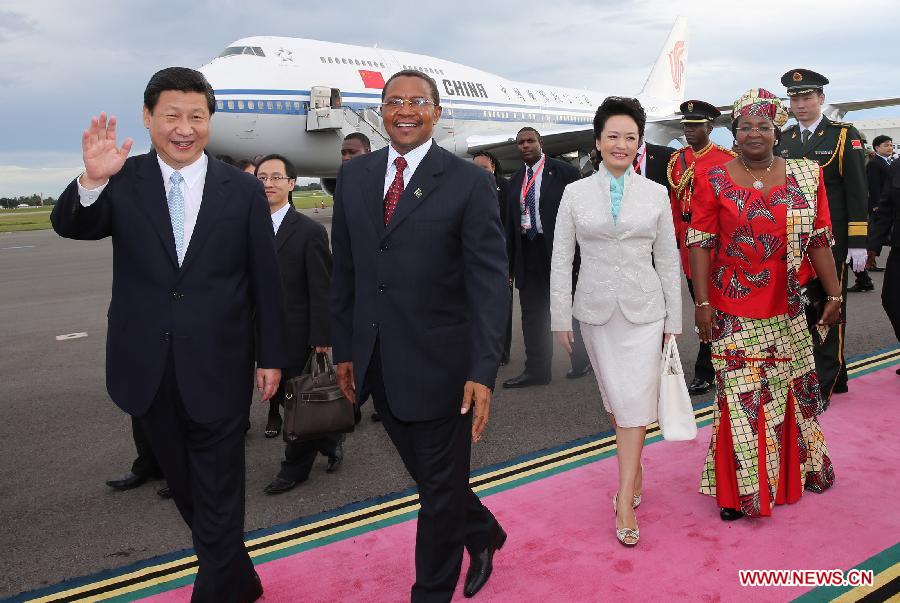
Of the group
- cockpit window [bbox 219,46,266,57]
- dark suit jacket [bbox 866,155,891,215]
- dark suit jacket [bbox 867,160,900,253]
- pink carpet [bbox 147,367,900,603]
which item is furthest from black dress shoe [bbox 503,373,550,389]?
cockpit window [bbox 219,46,266,57]

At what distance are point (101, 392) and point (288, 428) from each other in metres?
3.82

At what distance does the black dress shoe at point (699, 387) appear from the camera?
5668 millimetres

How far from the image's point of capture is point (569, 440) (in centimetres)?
472

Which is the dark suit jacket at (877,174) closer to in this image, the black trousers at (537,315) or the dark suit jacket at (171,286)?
the black trousers at (537,315)

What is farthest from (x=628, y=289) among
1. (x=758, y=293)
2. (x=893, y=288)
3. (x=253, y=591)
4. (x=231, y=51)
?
(x=231, y=51)

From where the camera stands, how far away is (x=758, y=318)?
3.46 metres

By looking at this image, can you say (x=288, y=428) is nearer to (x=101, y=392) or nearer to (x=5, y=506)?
(x=5, y=506)

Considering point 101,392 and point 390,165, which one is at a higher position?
point 390,165

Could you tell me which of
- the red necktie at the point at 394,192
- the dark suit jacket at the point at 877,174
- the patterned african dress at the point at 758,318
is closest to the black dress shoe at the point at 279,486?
the red necktie at the point at 394,192

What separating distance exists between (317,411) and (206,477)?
2.63ft

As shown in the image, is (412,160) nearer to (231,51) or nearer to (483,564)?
(483,564)

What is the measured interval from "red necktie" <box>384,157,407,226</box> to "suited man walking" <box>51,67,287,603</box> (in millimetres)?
479

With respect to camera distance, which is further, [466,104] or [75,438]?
[466,104]

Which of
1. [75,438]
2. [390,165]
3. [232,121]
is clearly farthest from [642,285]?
[232,121]
